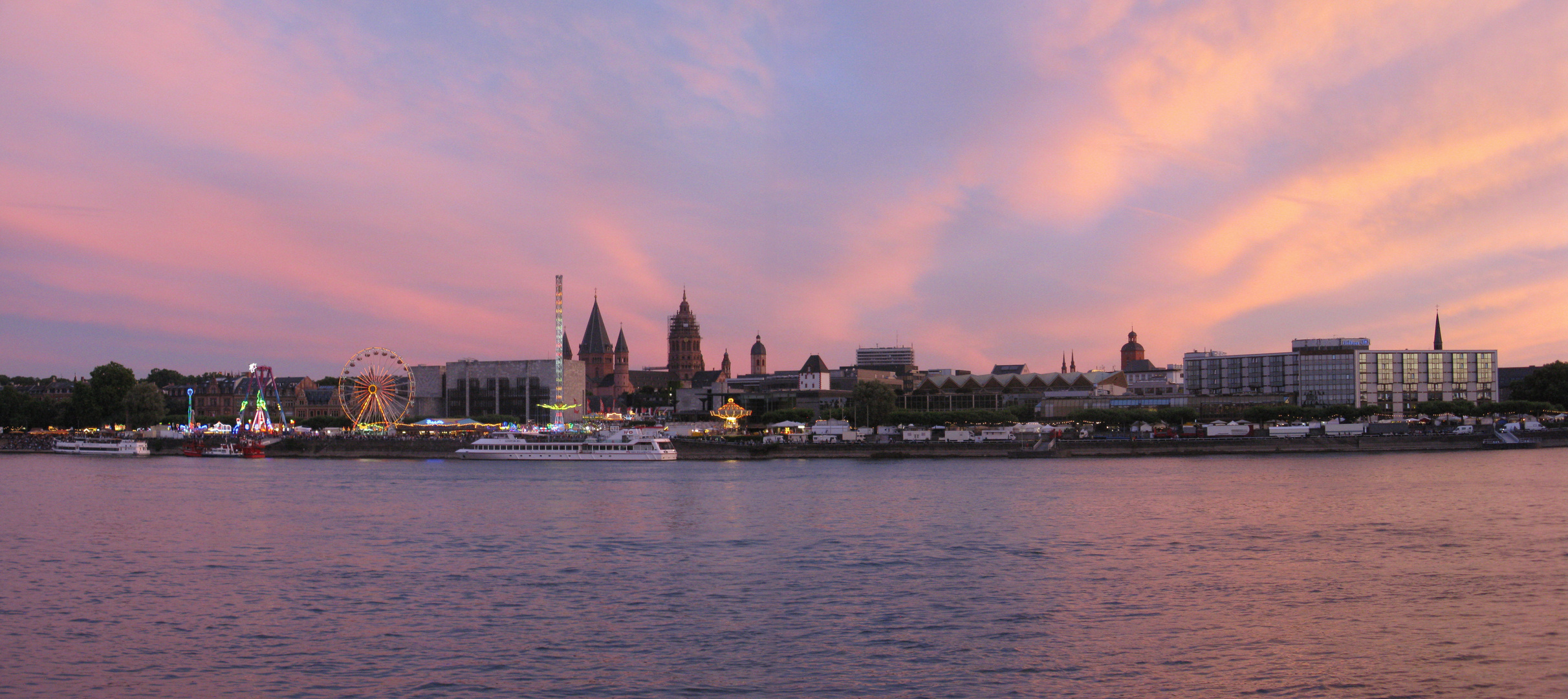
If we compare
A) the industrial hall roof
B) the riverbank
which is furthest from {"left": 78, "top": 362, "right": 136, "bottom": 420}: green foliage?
the industrial hall roof

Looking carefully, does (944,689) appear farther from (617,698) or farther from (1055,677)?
(617,698)

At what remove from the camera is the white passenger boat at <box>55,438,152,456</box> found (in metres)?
109

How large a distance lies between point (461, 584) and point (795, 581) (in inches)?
316

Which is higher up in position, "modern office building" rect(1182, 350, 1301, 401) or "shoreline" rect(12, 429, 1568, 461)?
"modern office building" rect(1182, 350, 1301, 401)

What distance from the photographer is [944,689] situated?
18.0 m

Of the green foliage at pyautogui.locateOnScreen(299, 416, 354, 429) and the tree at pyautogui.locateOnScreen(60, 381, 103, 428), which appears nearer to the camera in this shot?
the tree at pyautogui.locateOnScreen(60, 381, 103, 428)

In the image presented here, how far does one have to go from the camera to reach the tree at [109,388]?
126 m

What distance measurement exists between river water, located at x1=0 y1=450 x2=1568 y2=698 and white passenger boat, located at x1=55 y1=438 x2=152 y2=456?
6352 centimetres

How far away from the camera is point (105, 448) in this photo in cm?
11075

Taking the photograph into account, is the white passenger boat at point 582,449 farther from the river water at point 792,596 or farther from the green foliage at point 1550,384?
the green foliage at point 1550,384

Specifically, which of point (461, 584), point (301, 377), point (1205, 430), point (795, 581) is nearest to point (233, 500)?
point (461, 584)

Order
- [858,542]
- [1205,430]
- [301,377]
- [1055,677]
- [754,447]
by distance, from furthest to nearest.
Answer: [301,377], [1205,430], [754,447], [858,542], [1055,677]

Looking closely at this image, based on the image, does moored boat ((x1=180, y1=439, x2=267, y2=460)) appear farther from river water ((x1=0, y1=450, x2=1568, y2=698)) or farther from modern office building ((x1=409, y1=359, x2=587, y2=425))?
river water ((x1=0, y1=450, x2=1568, y2=698))

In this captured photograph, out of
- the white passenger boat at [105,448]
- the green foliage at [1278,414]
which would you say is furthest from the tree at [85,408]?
the green foliage at [1278,414]
